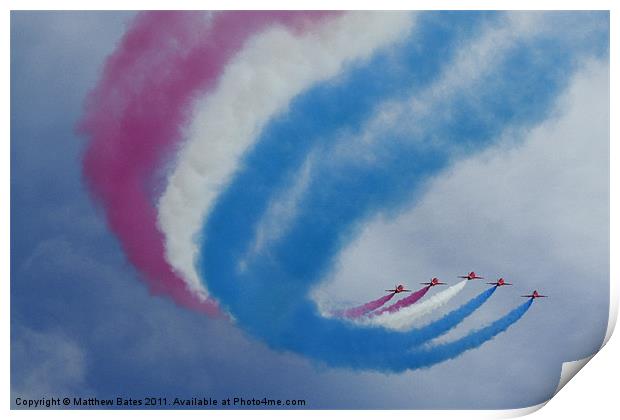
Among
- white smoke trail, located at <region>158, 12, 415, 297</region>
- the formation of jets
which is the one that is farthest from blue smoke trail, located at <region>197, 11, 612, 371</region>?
the formation of jets

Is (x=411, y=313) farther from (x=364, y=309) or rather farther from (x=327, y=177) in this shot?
(x=327, y=177)

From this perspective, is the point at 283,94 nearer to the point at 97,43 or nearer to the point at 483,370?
the point at 97,43

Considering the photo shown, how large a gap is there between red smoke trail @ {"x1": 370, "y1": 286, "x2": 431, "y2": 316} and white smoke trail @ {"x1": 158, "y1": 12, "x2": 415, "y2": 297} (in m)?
0.84

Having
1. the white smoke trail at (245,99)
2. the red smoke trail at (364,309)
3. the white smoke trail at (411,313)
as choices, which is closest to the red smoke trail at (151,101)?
the white smoke trail at (245,99)

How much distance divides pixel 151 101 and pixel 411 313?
5.09 feet

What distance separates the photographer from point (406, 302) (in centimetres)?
345

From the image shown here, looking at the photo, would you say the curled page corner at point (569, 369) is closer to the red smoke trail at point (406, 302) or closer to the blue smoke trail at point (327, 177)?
the red smoke trail at point (406, 302)

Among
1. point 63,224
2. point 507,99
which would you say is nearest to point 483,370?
point 507,99

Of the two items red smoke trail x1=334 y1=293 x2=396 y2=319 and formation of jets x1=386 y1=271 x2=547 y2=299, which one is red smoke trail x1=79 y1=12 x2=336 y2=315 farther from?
formation of jets x1=386 y1=271 x2=547 y2=299

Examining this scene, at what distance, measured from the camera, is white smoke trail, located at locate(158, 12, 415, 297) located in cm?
343

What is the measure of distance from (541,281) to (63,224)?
221cm

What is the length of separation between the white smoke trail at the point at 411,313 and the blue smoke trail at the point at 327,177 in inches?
6.2

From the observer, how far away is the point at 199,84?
3.44 metres

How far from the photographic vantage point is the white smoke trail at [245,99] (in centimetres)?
343
